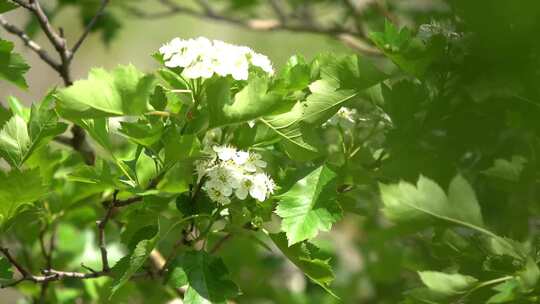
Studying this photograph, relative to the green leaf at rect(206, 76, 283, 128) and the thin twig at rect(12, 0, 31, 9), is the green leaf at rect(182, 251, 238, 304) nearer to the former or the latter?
the green leaf at rect(206, 76, 283, 128)

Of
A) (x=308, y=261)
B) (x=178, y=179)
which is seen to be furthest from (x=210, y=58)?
(x=308, y=261)

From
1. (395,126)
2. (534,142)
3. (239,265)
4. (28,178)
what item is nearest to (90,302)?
(239,265)

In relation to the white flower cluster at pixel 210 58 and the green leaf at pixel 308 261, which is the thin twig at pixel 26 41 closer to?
the white flower cluster at pixel 210 58

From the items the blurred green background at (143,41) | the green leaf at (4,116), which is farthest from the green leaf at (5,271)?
the blurred green background at (143,41)

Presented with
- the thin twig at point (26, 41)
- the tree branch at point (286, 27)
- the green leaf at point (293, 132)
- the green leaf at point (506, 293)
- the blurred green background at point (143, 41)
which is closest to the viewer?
the green leaf at point (506, 293)

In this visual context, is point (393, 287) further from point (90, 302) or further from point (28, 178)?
point (28, 178)

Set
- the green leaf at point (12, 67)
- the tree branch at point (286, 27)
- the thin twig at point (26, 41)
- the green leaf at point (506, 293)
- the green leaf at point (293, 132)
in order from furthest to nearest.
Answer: the tree branch at point (286, 27)
the thin twig at point (26, 41)
the green leaf at point (12, 67)
the green leaf at point (293, 132)
the green leaf at point (506, 293)
